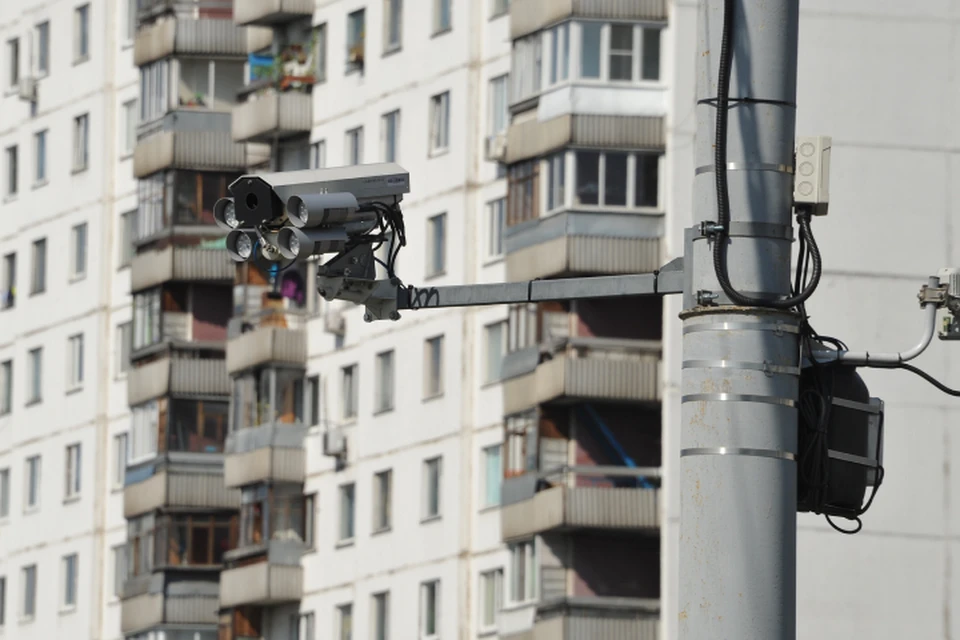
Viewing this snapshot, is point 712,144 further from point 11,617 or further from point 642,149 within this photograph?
point 11,617

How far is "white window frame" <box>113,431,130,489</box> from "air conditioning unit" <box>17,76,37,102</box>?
10727 millimetres

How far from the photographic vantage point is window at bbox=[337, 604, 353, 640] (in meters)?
66.9

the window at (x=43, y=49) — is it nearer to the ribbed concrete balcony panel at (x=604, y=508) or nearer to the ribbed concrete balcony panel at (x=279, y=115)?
the ribbed concrete balcony panel at (x=279, y=115)

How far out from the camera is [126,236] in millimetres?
79562

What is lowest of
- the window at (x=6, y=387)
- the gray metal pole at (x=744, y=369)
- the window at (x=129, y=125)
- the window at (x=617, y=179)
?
the gray metal pole at (x=744, y=369)

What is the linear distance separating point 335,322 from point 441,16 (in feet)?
23.8

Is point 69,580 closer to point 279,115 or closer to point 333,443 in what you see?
point 333,443

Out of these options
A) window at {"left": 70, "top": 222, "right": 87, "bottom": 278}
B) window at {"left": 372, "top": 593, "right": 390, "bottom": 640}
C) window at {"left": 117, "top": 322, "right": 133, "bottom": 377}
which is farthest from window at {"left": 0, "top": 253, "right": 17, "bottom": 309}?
window at {"left": 372, "top": 593, "right": 390, "bottom": 640}

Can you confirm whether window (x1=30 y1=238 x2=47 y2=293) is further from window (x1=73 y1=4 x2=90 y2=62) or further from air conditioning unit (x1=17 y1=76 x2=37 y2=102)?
window (x1=73 y1=4 x2=90 y2=62)

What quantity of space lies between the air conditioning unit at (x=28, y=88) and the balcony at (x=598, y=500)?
29.1 meters

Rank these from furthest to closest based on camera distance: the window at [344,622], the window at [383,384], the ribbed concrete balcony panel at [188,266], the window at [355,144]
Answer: the ribbed concrete balcony panel at [188,266] < the window at [355,144] < the window at [344,622] < the window at [383,384]

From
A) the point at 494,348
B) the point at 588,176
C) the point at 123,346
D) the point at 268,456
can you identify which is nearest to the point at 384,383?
the point at 268,456

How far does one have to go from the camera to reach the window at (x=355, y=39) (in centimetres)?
6831

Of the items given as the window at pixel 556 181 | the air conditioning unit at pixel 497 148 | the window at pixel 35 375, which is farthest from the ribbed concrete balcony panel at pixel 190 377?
the window at pixel 556 181
